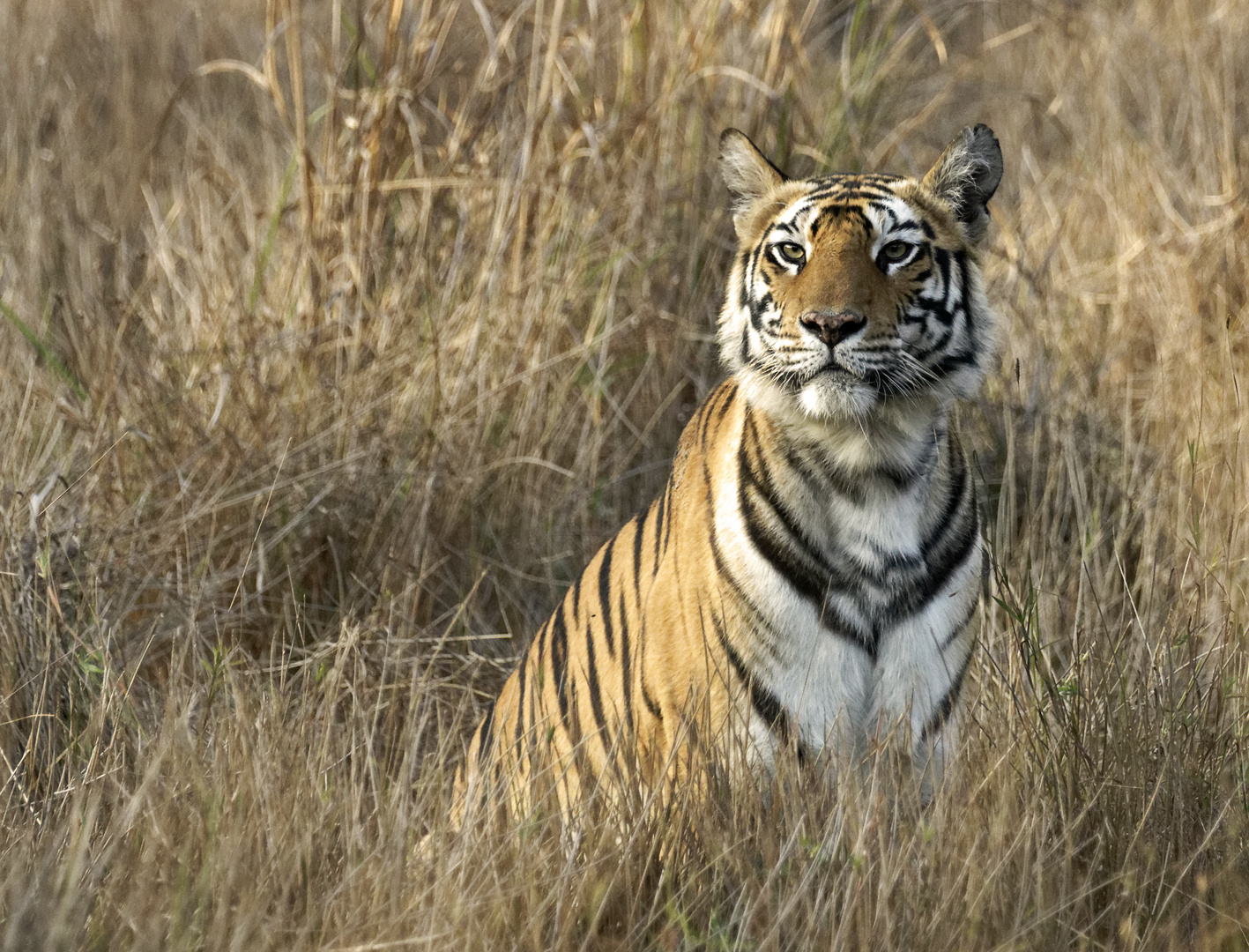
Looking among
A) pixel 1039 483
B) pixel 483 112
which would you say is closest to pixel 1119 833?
pixel 1039 483

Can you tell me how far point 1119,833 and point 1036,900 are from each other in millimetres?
→ 340

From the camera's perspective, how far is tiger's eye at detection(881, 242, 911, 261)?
266 centimetres

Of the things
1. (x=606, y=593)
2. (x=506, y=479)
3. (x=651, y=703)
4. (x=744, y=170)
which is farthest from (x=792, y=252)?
(x=506, y=479)

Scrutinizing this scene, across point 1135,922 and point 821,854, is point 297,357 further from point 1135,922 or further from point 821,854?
point 1135,922

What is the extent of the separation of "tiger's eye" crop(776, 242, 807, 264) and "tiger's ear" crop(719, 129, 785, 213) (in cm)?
23

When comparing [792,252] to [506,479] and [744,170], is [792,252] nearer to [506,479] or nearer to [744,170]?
[744,170]

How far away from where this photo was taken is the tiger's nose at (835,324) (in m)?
2.49

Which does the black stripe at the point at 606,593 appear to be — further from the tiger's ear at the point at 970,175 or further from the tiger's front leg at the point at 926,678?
the tiger's ear at the point at 970,175

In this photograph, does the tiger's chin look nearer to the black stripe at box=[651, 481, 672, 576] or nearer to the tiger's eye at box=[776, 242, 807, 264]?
the tiger's eye at box=[776, 242, 807, 264]

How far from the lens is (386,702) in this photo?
3.06m

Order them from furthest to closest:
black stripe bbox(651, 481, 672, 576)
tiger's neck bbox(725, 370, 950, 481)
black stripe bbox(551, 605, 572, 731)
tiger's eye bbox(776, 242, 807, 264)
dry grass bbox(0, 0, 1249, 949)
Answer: black stripe bbox(551, 605, 572, 731) → black stripe bbox(651, 481, 672, 576) → tiger's eye bbox(776, 242, 807, 264) → tiger's neck bbox(725, 370, 950, 481) → dry grass bbox(0, 0, 1249, 949)

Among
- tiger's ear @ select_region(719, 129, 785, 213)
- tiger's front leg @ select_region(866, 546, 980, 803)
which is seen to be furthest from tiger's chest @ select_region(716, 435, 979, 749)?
tiger's ear @ select_region(719, 129, 785, 213)

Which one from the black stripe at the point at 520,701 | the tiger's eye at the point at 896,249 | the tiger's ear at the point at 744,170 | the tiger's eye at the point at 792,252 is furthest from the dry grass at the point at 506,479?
the tiger's ear at the point at 744,170

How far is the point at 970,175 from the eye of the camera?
9.11 feet
